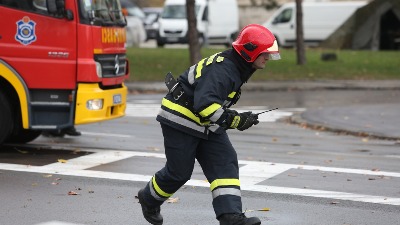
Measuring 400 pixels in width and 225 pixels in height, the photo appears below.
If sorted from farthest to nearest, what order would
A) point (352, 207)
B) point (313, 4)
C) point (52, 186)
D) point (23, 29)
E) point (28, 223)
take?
point (313, 4) → point (23, 29) → point (52, 186) → point (352, 207) → point (28, 223)

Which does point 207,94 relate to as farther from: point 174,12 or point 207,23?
point 174,12

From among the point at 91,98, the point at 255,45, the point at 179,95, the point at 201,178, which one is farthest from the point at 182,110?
the point at 91,98

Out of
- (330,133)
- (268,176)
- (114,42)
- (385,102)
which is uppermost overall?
(114,42)

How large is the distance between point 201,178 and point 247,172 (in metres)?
0.64

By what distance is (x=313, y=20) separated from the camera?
41406mm

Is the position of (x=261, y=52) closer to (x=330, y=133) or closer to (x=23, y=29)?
(x=23, y=29)

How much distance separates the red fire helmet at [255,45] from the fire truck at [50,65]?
4879mm

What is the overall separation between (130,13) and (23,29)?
3383cm

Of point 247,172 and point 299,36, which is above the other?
point 247,172

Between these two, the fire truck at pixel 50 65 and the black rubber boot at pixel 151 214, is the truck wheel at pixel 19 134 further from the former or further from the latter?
the black rubber boot at pixel 151 214

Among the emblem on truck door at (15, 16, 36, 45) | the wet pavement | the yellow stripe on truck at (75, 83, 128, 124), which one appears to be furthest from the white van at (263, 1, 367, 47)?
the emblem on truck door at (15, 16, 36, 45)

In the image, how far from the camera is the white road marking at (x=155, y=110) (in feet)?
57.1

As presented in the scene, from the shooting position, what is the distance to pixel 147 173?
34.1 feet

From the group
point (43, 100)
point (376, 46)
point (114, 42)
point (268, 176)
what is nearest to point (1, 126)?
point (43, 100)
